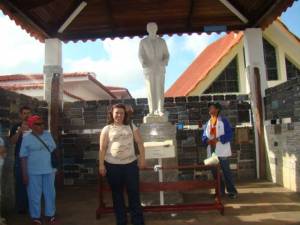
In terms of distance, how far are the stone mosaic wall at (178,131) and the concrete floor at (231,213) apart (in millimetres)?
1984

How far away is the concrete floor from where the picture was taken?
587cm

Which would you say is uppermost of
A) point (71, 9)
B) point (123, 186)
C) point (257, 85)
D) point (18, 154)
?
point (71, 9)

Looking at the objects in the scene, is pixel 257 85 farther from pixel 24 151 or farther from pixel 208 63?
pixel 208 63

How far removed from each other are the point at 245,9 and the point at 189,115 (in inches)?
119

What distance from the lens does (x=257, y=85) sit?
401 inches

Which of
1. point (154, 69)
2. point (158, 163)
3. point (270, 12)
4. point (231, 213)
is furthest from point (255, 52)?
point (231, 213)

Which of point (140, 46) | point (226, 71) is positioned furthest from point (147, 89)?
point (226, 71)

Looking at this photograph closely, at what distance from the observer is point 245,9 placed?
1045 centimetres

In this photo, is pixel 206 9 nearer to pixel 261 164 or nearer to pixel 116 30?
pixel 116 30

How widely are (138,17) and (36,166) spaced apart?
6098 millimetres

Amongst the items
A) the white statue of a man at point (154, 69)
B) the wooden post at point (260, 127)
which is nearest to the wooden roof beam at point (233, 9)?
the wooden post at point (260, 127)

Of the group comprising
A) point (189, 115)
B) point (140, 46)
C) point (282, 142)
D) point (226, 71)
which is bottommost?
point (282, 142)

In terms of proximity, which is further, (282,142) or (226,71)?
(226,71)

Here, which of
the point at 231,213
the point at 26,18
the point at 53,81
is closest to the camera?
the point at 231,213
